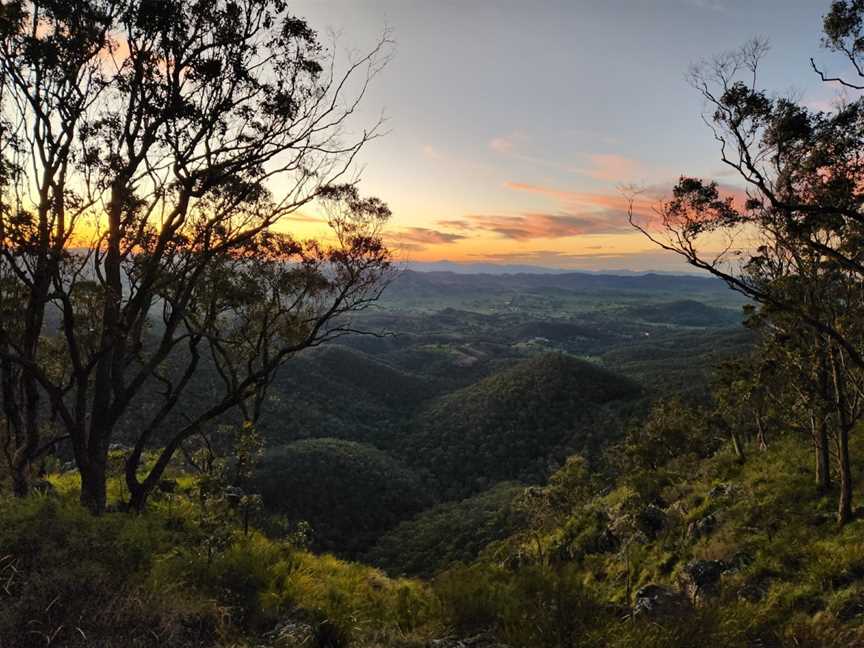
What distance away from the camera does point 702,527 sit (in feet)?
70.1

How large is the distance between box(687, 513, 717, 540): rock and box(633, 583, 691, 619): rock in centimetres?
1414

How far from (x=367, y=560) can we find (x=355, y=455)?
25.0m

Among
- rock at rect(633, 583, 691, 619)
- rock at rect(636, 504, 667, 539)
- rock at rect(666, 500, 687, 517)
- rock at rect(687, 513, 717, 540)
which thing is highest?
rock at rect(633, 583, 691, 619)

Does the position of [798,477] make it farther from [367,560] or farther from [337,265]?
[367,560]

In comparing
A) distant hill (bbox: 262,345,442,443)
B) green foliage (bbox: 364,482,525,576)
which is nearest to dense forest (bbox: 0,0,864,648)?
green foliage (bbox: 364,482,525,576)

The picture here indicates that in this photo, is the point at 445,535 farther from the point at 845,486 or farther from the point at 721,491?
the point at 845,486

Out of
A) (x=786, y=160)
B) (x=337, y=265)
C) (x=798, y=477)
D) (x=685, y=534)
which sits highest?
(x=786, y=160)

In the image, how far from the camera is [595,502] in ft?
117

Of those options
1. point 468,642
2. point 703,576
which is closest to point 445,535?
point 703,576

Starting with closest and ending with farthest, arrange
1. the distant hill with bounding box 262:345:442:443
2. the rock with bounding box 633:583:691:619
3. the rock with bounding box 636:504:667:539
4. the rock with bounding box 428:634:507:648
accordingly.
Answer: the rock with bounding box 428:634:507:648
the rock with bounding box 633:583:691:619
the rock with bounding box 636:504:667:539
the distant hill with bounding box 262:345:442:443

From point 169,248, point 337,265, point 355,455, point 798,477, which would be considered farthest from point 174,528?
point 355,455

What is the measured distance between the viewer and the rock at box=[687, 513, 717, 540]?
2102cm

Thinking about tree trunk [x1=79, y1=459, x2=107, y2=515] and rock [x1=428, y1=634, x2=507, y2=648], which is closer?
rock [x1=428, y1=634, x2=507, y2=648]

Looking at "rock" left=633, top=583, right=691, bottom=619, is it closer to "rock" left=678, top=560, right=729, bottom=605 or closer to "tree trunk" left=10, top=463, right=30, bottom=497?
"rock" left=678, top=560, right=729, bottom=605
